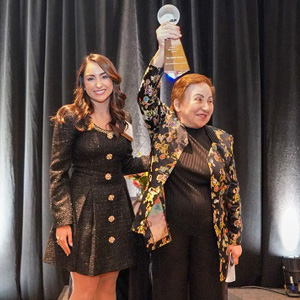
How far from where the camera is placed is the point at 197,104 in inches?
55.9

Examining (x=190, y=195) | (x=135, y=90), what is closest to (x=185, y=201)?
(x=190, y=195)

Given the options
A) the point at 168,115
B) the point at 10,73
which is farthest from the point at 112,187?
the point at 10,73

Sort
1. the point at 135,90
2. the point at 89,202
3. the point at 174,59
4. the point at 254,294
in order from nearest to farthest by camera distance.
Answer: the point at 174,59
the point at 89,202
the point at 254,294
the point at 135,90

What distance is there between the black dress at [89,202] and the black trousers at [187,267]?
16 cm

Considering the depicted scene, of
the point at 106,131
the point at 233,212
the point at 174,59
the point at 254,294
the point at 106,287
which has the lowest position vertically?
the point at 254,294

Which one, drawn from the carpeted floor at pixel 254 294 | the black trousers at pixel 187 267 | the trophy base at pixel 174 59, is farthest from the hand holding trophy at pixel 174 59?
the carpeted floor at pixel 254 294

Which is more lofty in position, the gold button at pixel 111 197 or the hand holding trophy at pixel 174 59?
the hand holding trophy at pixel 174 59

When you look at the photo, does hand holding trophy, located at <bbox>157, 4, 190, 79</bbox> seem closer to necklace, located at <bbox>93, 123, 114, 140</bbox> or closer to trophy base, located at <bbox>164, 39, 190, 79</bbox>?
trophy base, located at <bbox>164, 39, 190, 79</bbox>

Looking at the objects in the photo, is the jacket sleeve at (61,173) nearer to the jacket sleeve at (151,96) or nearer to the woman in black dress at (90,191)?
the woman in black dress at (90,191)

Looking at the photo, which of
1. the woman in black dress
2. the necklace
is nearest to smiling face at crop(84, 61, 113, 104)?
the woman in black dress

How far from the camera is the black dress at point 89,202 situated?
1.40 meters

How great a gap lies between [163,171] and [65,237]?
1.58 ft

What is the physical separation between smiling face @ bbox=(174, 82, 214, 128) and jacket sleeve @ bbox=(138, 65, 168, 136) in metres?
0.11

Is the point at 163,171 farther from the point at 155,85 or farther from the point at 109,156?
the point at 155,85
